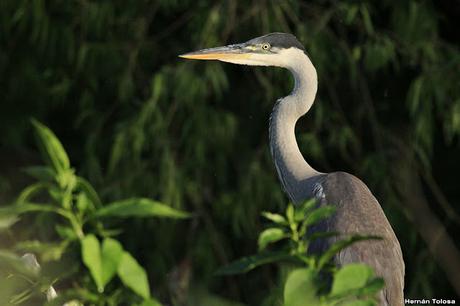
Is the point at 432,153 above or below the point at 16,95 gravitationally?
A: below

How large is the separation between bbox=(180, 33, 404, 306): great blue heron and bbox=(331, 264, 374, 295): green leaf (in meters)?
1.69

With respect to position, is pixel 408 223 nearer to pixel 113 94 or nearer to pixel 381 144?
pixel 381 144

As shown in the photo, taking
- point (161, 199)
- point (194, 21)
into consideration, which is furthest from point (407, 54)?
point (161, 199)

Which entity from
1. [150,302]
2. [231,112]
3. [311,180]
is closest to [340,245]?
[150,302]

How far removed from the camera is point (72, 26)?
14.2 feet

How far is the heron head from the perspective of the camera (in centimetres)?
295

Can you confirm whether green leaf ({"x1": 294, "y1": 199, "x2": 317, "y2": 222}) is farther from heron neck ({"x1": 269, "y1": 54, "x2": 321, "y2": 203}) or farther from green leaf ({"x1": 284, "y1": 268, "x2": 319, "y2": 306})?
heron neck ({"x1": 269, "y1": 54, "x2": 321, "y2": 203})

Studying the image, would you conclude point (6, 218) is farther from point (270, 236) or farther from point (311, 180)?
point (311, 180)

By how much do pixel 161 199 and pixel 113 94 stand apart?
0.63 metres

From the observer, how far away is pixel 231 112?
14.3ft

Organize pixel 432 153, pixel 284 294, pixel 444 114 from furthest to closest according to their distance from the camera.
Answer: pixel 432 153 → pixel 444 114 → pixel 284 294

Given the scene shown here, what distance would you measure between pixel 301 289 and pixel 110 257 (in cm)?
13

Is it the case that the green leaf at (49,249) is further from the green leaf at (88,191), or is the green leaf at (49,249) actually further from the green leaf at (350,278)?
the green leaf at (350,278)

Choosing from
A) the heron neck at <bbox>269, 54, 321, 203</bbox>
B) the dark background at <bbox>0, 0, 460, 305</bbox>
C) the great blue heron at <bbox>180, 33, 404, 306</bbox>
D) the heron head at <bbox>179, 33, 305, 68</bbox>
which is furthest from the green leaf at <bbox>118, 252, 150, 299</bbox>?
the dark background at <bbox>0, 0, 460, 305</bbox>
